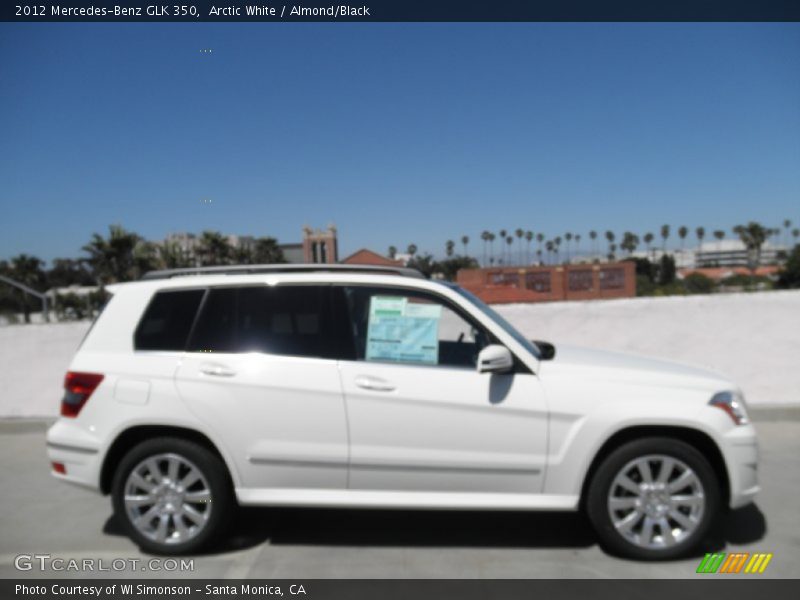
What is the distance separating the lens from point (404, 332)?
3.70 m

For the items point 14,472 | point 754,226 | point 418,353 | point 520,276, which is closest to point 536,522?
point 418,353

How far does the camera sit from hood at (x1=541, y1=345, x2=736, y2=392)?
11.7ft

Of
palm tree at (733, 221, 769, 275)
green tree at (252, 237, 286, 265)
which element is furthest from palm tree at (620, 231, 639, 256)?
green tree at (252, 237, 286, 265)

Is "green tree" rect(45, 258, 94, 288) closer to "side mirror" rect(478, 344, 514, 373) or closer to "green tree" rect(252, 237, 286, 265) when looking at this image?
"green tree" rect(252, 237, 286, 265)

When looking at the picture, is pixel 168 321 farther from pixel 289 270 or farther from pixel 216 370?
pixel 289 270

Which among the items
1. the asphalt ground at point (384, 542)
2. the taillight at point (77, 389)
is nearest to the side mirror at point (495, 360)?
the asphalt ground at point (384, 542)

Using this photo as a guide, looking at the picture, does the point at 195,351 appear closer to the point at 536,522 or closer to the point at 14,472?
the point at 536,522

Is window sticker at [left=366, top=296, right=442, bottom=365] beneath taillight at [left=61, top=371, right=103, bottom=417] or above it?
above

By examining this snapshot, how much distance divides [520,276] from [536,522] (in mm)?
53803

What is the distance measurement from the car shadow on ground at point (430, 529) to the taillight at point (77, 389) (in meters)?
1.01

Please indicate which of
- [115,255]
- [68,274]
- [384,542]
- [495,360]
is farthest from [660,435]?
[68,274]

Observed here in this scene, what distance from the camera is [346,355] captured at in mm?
3656

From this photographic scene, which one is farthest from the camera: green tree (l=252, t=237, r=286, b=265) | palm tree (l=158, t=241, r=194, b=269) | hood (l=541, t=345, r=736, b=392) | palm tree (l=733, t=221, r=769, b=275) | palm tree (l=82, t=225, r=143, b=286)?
palm tree (l=733, t=221, r=769, b=275)

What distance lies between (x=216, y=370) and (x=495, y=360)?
5.56 feet
